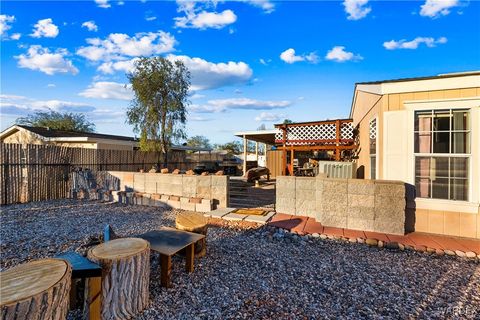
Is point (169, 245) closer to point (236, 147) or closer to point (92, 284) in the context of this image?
point (92, 284)

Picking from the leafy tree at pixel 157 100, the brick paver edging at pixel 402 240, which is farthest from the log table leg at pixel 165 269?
the leafy tree at pixel 157 100

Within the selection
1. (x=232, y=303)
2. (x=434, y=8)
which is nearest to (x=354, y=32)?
(x=434, y=8)

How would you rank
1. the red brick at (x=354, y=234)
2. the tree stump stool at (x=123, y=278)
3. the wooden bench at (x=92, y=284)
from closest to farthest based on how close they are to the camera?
the wooden bench at (x=92, y=284), the tree stump stool at (x=123, y=278), the red brick at (x=354, y=234)

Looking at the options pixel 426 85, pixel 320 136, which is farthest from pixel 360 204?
pixel 320 136

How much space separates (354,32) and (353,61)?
2018 mm

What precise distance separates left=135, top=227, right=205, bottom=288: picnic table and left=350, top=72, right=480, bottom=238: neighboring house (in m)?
3.98

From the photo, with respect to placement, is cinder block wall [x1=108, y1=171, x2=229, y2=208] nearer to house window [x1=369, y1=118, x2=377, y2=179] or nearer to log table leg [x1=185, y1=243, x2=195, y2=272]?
log table leg [x1=185, y1=243, x2=195, y2=272]

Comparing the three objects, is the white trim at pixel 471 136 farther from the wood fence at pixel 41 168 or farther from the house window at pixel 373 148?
the wood fence at pixel 41 168

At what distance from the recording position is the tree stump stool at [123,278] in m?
2.17

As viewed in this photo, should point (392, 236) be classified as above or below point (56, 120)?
below

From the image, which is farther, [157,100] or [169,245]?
[157,100]

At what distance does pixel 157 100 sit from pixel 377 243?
1193 centimetres

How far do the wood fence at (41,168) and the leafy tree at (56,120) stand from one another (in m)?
19.0

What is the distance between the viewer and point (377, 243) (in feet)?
13.6
